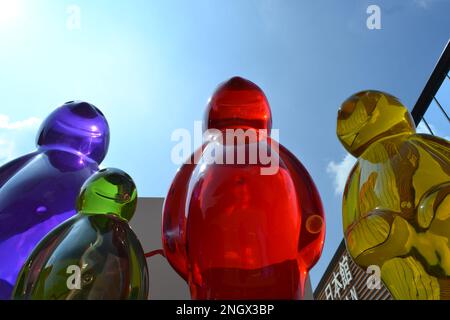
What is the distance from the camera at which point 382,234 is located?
56cm

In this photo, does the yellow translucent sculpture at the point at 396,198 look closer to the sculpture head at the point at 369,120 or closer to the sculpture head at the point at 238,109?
the sculpture head at the point at 369,120

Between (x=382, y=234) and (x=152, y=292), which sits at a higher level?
(x=382, y=234)

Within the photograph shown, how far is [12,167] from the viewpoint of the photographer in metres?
0.81

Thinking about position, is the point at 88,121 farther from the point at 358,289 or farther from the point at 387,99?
the point at 358,289

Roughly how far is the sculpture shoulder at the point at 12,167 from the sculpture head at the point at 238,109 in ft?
1.17

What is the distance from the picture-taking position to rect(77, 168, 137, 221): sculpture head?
0.63m

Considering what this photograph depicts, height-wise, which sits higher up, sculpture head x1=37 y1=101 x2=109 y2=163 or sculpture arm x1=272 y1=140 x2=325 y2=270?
sculpture head x1=37 y1=101 x2=109 y2=163

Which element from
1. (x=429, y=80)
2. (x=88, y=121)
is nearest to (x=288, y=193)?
(x=88, y=121)

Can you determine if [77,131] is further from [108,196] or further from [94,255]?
[94,255]

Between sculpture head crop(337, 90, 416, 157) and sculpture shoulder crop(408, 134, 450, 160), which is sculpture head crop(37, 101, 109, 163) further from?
sculpture shoulder crop(408, 134, 450, 160)

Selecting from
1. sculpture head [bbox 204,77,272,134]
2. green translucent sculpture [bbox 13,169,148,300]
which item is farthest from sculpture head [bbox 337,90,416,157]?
green translucent sculpture [bbox 13,169,148,300]

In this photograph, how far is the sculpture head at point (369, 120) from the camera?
2.18 feet

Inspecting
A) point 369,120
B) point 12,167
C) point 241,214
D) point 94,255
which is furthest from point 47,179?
point 369,120
